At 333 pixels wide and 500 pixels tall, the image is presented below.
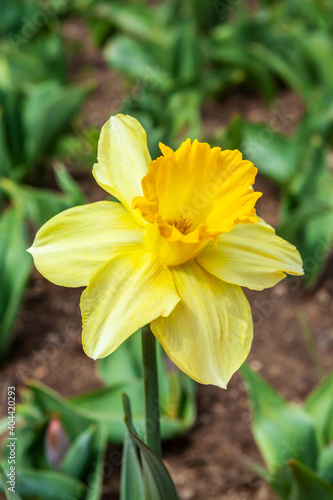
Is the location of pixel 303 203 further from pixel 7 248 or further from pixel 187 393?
pixel 7 248

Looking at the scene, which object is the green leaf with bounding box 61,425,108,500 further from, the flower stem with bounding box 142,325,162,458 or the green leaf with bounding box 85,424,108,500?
the flower stem with bounding box 142,325,162,458

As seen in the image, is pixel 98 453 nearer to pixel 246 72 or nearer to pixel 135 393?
pixel 135 393

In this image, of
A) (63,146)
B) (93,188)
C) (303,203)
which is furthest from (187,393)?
(63,146)

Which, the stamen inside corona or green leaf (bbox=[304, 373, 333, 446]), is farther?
green leaf (bbox=[304, 373, 333, 446])

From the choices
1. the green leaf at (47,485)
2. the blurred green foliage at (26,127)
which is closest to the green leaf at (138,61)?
the blurred green foliage at (26,127)

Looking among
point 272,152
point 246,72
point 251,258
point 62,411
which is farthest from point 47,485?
point 246,72

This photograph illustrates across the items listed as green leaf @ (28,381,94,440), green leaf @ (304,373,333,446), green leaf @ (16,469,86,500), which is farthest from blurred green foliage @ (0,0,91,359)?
green leaf @ (304,373,333,446)
